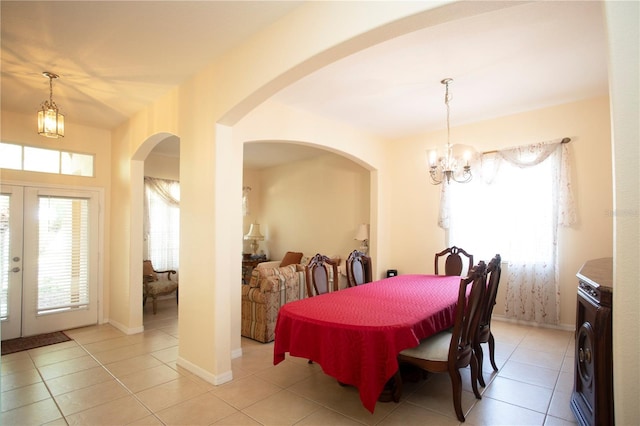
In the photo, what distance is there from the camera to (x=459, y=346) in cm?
232

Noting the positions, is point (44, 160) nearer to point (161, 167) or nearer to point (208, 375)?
point (161, 167)

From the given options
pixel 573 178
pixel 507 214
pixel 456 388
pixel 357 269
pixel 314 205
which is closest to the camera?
pixel 456 388

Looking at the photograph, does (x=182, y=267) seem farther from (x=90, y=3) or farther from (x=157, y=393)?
(x=90, y=3)

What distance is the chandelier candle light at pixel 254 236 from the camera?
24.9 feet

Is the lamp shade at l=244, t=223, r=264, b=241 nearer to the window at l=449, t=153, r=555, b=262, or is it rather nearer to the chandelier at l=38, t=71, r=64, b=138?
the window at l=449, t=153, r=555, b=262

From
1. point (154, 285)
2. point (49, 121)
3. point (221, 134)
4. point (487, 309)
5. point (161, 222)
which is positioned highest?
point (49, 121)

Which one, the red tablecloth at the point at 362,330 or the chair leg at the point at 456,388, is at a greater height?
the red tablecloth at the point at 362,330

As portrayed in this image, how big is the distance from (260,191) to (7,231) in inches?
188

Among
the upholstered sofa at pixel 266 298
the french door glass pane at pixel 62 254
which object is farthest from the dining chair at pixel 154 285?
the upholstered sofa at pixel 266 298

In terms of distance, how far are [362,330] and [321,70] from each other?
7.81 ft

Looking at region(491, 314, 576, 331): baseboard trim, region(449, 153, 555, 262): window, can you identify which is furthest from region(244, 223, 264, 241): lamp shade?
region(491, 314, 576, 331): baseboard trim

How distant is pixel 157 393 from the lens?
2.71 meters

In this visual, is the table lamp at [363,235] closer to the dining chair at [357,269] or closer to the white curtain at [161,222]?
the dining chair at [357,269]

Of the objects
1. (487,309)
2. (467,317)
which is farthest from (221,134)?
(487,309)
